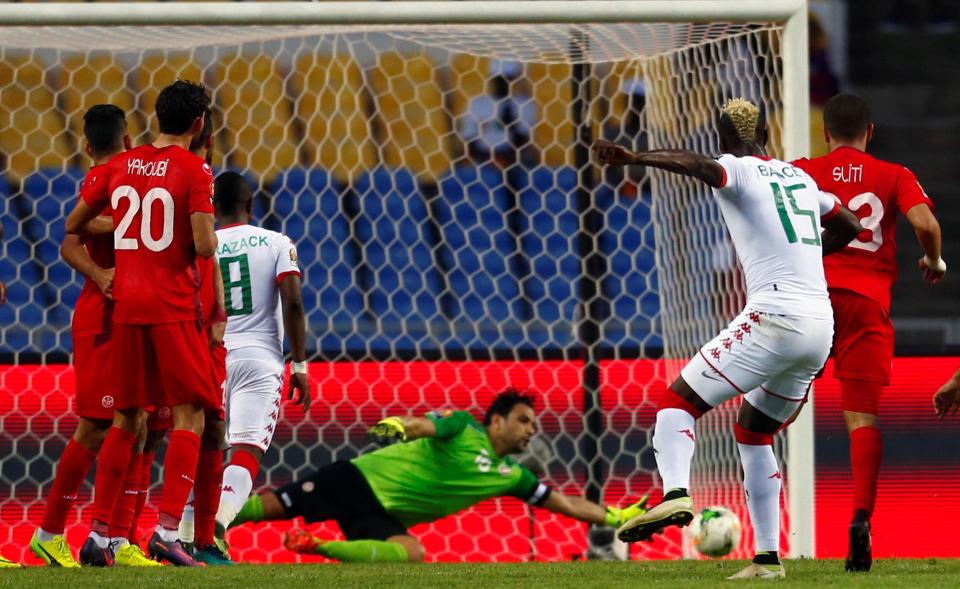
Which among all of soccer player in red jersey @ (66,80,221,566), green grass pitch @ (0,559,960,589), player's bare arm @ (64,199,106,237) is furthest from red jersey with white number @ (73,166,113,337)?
green grass pitch @ (0,559,960,589)

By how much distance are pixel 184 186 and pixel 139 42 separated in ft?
7.71

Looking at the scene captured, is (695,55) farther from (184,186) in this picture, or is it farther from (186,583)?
(186,583)

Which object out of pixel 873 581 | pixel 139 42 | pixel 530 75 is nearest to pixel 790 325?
pixel 873 581

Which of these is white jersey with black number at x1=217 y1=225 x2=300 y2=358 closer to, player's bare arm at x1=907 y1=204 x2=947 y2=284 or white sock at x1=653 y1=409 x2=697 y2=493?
white sock at x1=653 y1=409 x2=697 y2=493

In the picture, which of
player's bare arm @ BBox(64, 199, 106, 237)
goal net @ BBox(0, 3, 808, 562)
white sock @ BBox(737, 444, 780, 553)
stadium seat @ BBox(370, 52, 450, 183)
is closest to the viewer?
white sock @ BBox(737, 444, 780, 553)

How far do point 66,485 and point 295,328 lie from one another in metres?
1.08

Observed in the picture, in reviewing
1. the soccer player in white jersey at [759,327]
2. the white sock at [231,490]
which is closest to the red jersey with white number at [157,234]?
the white sock at [231,490]

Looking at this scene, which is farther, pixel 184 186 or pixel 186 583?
pixel 184 186

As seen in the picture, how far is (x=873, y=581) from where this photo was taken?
4.23 metres

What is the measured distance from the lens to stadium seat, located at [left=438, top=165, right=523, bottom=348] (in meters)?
9.12

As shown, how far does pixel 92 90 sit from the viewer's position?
9844 mm

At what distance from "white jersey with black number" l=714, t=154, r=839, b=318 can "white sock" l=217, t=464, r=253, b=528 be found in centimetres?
236

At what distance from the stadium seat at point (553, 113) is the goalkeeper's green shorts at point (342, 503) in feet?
10.6

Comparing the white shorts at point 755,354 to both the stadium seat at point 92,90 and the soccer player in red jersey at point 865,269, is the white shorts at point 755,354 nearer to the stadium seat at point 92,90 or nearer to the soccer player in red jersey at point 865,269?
the soccer player in red jersey at point 865,269
